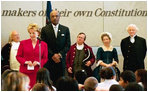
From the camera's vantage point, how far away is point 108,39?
304 inches

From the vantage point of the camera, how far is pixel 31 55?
6.74 meters

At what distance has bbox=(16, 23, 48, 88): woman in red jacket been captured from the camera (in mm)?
6684

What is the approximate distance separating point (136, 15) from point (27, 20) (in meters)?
2.32

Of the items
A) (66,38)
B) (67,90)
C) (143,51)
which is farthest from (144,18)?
(67,90)

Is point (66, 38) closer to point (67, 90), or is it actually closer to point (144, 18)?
point (144, 18)

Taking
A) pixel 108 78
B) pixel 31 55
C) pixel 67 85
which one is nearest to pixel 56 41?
pixel 31 55

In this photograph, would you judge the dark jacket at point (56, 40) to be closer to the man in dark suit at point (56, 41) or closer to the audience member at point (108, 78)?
the man in dark suit at point (56, 41)

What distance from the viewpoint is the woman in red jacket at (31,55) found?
668 cm

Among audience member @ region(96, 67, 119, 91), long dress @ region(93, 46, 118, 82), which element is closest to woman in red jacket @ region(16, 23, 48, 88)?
long dress @ region(93, 46, 118, 82)

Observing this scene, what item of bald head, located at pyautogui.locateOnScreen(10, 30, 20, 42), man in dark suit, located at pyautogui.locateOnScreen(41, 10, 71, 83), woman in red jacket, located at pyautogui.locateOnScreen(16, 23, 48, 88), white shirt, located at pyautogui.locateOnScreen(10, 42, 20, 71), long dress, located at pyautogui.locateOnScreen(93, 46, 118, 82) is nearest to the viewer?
woman in red jacket, located at pyautogui.locateOnScreen(16, 23, 48, 88)

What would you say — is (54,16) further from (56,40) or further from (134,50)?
(134,50)

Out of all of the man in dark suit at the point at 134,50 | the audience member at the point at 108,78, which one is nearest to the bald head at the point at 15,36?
the man in dark suit at the point at 134,50

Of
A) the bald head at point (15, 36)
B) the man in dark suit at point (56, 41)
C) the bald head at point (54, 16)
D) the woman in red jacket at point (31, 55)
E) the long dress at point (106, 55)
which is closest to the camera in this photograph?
the woman in red jacket at point (31, 55)

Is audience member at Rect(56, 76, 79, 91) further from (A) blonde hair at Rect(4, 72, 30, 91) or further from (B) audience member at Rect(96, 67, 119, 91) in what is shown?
(B) audience member at Rect(96, 67, 119, 91)
